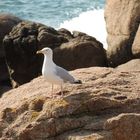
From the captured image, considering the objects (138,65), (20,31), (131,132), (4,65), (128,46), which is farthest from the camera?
(4,65)

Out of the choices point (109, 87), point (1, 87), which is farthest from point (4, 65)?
point (109, 87)

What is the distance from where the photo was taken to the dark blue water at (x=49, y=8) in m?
31.2

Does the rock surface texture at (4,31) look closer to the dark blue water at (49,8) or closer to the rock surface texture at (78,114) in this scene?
the dark blue water at (49,8)

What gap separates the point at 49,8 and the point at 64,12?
1193 mm

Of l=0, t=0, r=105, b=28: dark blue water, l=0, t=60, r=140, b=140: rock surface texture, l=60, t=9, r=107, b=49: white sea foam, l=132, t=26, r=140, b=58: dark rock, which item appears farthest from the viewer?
l=0, t=0, r=105, b=28: dark blue water

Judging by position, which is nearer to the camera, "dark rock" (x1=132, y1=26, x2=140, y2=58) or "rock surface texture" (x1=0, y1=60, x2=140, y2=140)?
"rock surface texture" (x1=0, y1=60, x2=140, y2=140)

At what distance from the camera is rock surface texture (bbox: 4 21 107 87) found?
55.2 feet

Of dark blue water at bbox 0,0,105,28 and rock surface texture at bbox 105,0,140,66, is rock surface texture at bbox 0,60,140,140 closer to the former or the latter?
rock surface texture at bbox 105,0,140,66

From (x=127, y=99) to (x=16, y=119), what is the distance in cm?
158

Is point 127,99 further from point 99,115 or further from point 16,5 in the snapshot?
point 16,5

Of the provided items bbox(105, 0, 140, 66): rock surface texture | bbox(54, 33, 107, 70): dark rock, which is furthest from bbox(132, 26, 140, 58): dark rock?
bbox(54, 33, 107, 70): dark rock

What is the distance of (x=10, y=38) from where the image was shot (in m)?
18.0

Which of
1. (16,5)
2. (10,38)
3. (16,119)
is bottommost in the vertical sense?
(16,5)

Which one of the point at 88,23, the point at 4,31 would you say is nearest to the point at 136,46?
the point at 4,31
